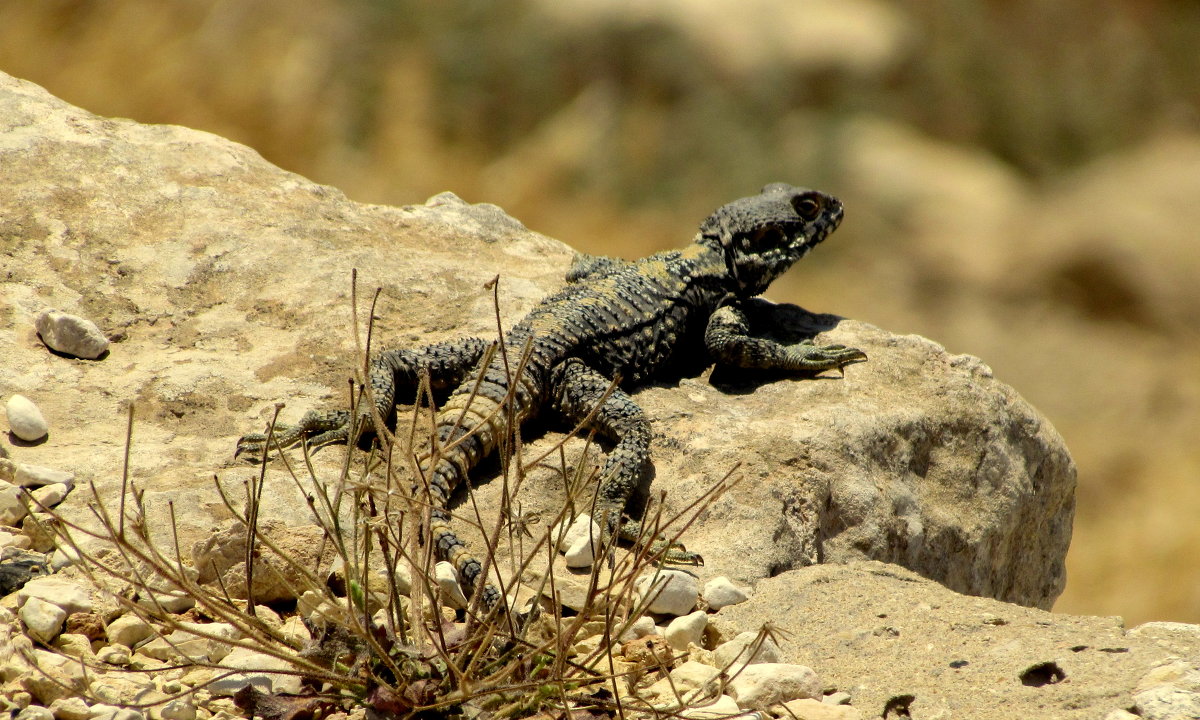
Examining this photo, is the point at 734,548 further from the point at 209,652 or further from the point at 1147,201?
the point at 1147,201

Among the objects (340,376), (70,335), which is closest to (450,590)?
(340,376)

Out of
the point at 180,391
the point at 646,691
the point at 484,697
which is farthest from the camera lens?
the point at 180,391

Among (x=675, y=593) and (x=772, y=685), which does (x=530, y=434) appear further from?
(x=772, y=685)

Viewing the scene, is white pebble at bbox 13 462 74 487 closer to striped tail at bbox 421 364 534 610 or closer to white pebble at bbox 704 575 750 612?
striped tail at bbox 421 364 534 610

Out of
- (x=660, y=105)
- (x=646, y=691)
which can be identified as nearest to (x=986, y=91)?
(x=660, y=105)

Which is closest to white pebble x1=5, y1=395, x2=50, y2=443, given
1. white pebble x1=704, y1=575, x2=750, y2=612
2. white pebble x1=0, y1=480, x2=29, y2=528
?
white pebble x1=0, y1=480, x2=29, y2=528

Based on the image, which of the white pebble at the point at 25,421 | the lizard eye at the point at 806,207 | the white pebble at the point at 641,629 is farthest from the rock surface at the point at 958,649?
the lizard eye at the point at 806,207

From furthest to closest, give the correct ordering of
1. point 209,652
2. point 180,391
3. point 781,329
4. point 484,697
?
1. point 781,329
2. point 180,391
3. point 209,652
4. point 484,697
